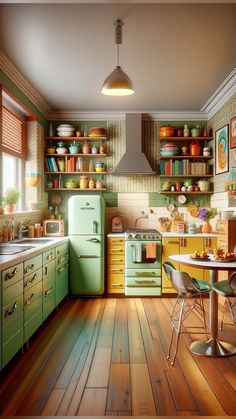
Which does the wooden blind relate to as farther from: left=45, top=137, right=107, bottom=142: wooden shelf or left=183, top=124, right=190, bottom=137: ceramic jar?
left=183, top=124, right=190, bottom=137: ceramic jar

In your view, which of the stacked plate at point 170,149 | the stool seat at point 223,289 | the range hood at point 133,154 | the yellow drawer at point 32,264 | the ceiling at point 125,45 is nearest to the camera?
the ceiling at point 125,45

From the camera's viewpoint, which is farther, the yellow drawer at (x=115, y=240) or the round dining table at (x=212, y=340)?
the yellow drawer at (x=115, y=240)

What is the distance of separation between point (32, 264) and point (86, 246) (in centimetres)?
198

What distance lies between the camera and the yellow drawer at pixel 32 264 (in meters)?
3.37

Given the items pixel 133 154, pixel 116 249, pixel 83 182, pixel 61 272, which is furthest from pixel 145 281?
pixel 133 154

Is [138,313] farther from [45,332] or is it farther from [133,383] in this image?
[133,383]

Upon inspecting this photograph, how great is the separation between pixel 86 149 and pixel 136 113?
102 cm

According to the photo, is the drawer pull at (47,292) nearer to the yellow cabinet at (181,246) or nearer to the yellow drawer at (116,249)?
the yellow drawer at (116,249)

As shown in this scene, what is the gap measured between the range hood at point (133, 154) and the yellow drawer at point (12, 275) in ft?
9.90

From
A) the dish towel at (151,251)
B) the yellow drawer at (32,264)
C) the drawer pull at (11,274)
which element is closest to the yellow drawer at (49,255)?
the yellow drawer at (32,264)

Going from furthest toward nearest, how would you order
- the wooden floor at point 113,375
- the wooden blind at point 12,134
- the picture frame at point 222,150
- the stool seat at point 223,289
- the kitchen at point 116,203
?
the picture frame at point 222,150 → the wooden blind at point 12,134 → the stool seat at point 223,289 → the kitchen at point 116,203 → the wooden floor at point 113,375

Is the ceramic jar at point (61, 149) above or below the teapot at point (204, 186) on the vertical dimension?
above

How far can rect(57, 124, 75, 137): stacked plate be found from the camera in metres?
6.07

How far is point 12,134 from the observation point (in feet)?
15.9
